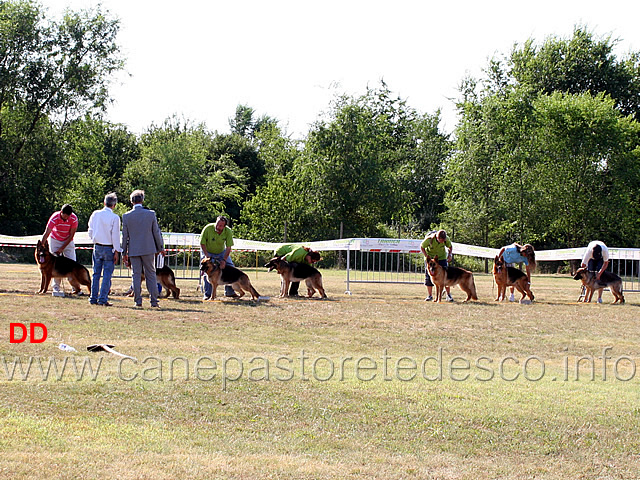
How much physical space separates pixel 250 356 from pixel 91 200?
131 feet

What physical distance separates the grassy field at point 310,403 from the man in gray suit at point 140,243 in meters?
1.63

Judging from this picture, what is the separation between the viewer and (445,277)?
1570 centimetres

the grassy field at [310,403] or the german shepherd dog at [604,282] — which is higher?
the german shepherd dog at [604,282]

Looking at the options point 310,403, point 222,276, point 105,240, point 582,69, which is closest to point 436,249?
point 222,276

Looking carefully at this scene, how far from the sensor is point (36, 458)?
4.26 metres

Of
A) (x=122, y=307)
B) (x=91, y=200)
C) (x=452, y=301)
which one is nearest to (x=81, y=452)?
(x=122, y=307)

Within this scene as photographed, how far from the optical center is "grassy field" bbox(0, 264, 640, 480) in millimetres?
4492

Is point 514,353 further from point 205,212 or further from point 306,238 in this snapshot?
point 205,212

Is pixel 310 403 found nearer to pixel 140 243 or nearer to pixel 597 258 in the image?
pixel 140 243

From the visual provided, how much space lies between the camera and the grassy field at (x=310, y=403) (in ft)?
14.7

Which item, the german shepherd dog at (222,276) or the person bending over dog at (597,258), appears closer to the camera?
the german shepherd dog at (222,276)

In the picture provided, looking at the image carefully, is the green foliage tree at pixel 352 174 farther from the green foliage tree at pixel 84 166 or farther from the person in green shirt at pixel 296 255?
the person in green shirt at pixel 296 255

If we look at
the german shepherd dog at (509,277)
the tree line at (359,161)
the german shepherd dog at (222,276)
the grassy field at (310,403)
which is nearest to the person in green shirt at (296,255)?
the german shepherd dog at (222,276)

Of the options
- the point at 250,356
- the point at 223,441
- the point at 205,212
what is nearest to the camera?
the point at 223,441
